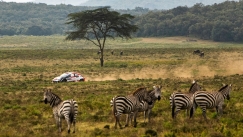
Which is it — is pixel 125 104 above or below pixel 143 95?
below

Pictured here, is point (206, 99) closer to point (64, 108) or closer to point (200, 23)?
point (64, 108)

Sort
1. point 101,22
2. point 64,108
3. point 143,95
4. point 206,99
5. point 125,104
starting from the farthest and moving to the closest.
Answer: point 101,22, point 143,95, point 206,99, point 125,104, point 64,108

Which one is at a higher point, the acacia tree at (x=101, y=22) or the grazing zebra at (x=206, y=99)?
the acacia tree at (x=101, y=22)

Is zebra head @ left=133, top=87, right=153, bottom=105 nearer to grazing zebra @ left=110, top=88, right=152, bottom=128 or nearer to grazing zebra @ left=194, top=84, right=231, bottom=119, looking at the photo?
grazing zebra @ left=110, top=88, right=152, bottom=128

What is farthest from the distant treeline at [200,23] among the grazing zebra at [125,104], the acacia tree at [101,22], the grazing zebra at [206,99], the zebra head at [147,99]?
the grazing zebra at [125,104]

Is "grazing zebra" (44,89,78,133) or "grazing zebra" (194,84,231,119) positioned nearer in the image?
"grazing zebra" (44,89,78,133)

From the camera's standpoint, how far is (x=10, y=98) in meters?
30.2

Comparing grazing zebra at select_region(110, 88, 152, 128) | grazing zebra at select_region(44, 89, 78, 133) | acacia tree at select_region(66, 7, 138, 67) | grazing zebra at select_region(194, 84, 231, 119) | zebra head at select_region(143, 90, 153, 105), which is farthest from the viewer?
acacia tree at select_region(66, 7, 138, 67)

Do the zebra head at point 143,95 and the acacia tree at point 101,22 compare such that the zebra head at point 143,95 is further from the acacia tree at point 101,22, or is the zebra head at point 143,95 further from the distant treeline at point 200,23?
the distant treeline at point 200,23

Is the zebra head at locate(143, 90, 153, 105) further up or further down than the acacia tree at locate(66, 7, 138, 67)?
further down

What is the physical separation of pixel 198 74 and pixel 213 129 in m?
33.5

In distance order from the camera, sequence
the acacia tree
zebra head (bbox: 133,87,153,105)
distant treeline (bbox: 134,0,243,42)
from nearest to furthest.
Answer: zebra head (bbox: 133,87,153,105) → the acacia tree → distant treeline (bbox: 134,0,243,42)

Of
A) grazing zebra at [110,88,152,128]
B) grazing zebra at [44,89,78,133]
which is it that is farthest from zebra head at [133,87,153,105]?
grazing zebra at [44,89,78,133]

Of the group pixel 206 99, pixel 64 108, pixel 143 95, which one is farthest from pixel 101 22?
pixel 64 108
